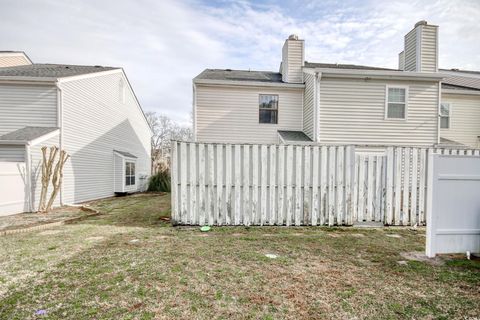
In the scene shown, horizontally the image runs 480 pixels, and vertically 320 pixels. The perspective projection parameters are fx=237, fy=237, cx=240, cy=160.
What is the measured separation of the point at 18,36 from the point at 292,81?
1428 cm

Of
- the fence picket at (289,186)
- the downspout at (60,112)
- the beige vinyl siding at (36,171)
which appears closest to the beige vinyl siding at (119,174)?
the downspout at (60,112)

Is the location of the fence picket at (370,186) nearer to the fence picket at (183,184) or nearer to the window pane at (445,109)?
the fence picket at (183,184)

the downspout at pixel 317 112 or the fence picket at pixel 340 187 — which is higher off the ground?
the downspout at pixel 317 112

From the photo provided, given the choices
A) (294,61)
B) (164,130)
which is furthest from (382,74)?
(164,130)

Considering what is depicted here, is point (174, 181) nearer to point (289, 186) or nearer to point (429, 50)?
point (289, 186)

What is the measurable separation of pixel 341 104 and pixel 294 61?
10.6 ft

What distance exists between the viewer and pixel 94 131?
11562 mm

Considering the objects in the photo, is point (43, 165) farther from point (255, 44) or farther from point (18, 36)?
point (255, 44)

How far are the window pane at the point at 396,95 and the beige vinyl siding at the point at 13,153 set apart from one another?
13662 mm

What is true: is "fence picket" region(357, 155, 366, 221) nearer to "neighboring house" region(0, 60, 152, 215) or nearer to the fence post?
the fence post

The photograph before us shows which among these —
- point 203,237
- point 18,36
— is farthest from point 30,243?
point 18,36

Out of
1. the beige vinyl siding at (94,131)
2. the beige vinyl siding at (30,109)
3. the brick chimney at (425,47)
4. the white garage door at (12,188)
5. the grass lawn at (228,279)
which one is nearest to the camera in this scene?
the grass lawn at (228,279)

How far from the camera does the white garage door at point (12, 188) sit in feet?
23.6

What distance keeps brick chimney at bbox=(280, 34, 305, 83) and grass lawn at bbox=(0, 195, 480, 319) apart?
26.9ft
